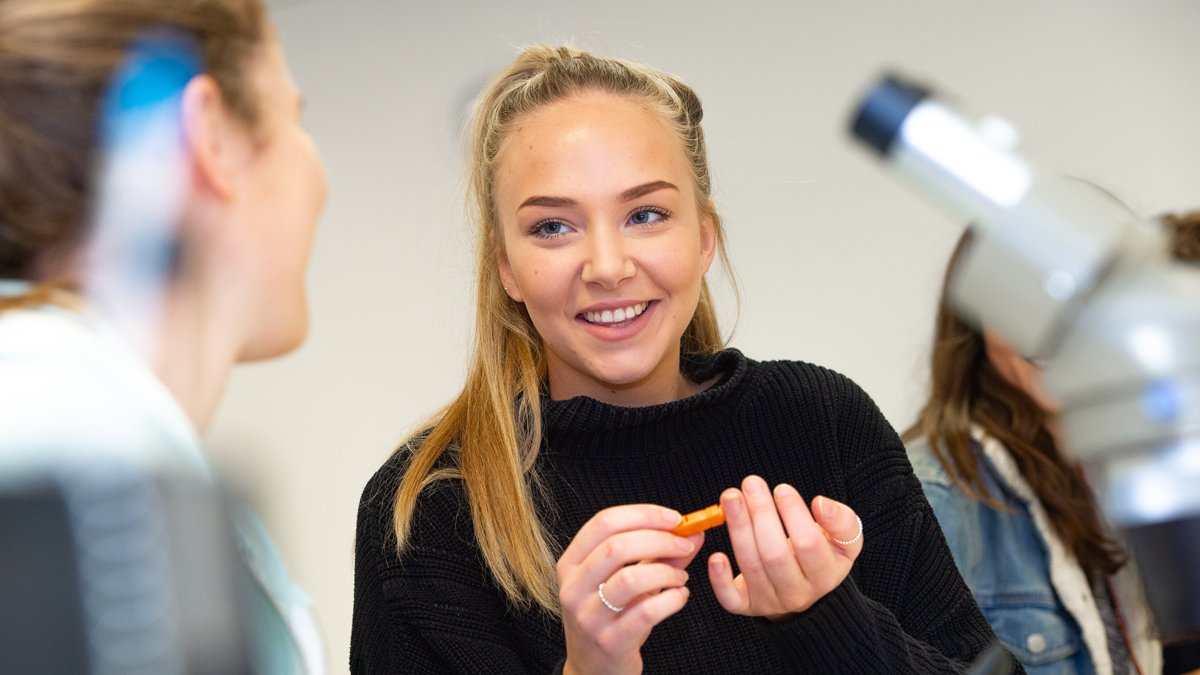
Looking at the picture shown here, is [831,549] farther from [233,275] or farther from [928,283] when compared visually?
[928,283]

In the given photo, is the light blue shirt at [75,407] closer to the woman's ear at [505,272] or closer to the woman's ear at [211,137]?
the woman's ear at [211,137]

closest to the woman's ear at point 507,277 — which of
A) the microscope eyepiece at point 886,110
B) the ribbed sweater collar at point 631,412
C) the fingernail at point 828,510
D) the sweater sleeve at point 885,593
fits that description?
the ribbed sweater collar at point 631,412

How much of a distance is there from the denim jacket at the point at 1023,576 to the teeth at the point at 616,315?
714 millimetres

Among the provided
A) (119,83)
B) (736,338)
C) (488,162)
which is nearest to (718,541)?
(488,162)

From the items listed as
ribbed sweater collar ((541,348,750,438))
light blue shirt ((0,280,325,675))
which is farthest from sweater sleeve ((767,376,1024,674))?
light blue shirt ((0,280,325,675))

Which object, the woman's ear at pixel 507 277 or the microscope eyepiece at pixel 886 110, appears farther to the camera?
the woman's ear at pixel 507 277

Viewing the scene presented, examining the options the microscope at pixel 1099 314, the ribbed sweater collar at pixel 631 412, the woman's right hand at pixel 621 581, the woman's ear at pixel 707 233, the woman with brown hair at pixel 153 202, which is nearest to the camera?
the microscope at pixel 1099 314

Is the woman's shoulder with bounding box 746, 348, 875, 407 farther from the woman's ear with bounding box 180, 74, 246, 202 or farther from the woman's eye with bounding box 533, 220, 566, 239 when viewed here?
the woman's ear with bounding box 180, 74, 246, 202

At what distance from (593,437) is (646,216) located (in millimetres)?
237

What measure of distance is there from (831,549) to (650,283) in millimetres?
372

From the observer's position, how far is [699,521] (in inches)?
38.7

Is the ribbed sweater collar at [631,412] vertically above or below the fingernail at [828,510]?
above

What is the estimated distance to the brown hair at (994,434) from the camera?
1800mm

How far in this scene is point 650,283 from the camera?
1.28 meters
